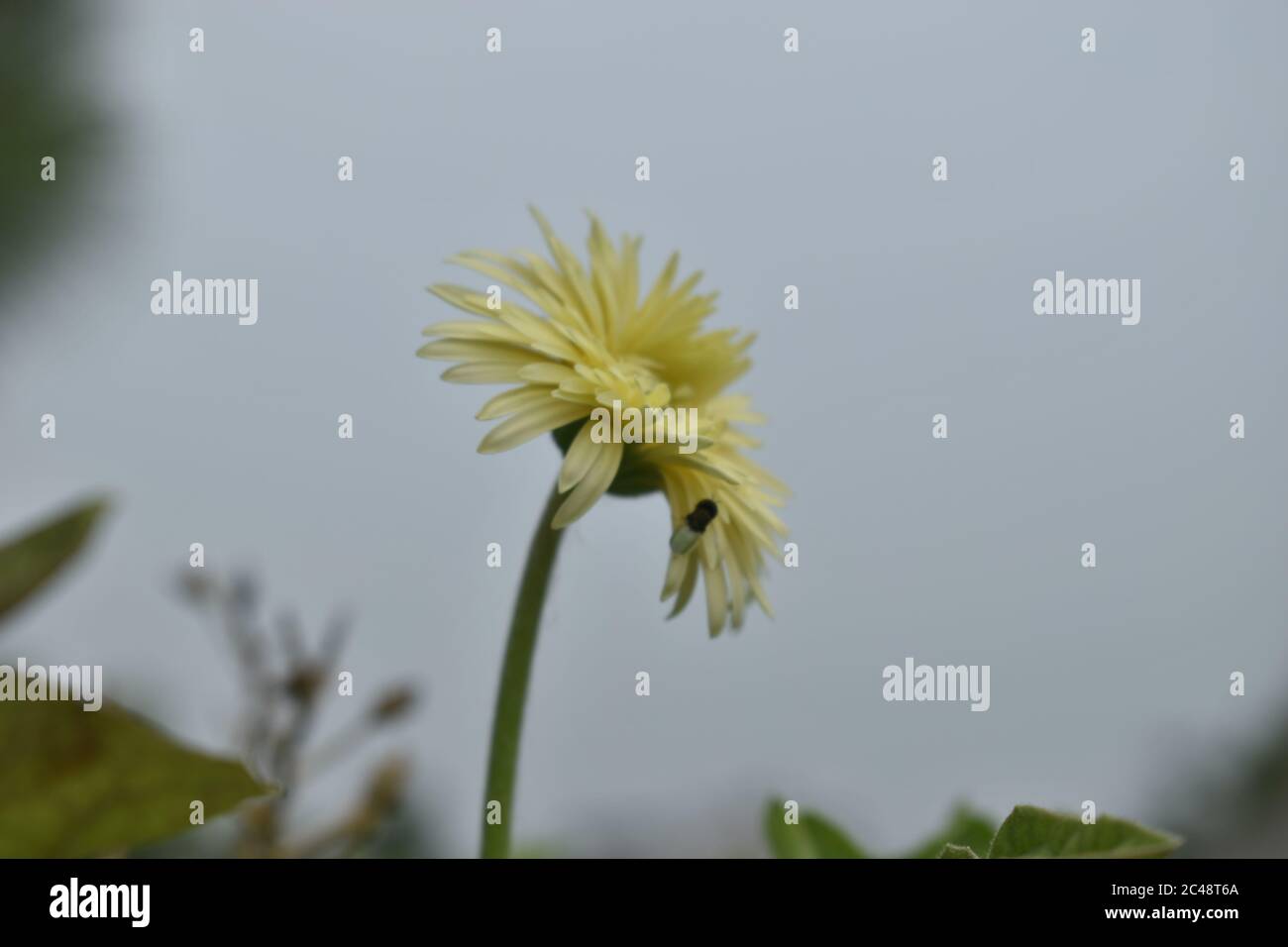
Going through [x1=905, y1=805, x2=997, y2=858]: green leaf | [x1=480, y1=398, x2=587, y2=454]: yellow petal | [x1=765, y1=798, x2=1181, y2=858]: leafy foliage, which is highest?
[x1=480, y1=398, x2=587, y2=454]: yellow petal

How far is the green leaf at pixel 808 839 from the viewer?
472mm

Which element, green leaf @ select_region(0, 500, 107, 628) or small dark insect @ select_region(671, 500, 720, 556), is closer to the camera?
green leaf @ select_region(0, 500, 107, 628)

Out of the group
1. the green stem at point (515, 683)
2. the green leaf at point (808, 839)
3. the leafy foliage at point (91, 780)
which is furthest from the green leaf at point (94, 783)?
the green leaf at point (808, 839)

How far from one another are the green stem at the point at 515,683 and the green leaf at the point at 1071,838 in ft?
0.49

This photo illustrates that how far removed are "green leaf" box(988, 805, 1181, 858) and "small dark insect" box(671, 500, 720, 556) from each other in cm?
15

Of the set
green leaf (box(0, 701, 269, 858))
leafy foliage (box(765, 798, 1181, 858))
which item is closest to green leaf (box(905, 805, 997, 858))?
leafy foliage (box(765, 798, 1181, 858))

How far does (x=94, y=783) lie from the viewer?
0.85 ft

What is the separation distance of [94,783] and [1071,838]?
0.73ft

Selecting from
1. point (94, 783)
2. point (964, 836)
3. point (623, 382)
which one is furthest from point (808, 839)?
point (94, 783)

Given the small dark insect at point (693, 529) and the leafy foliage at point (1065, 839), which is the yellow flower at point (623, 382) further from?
the leafy foliage at point (1065, 839)

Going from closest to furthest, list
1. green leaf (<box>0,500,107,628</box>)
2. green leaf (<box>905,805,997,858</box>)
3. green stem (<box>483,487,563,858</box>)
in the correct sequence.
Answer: green leaf (<box>0,500,107,628</box>) < green stem (<box>483,487,563,858</box>) < green leaf (<box>905,805,997,858</box>)

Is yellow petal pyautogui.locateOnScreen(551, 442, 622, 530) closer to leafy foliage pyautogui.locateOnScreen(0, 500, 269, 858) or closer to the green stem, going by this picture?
the green stem

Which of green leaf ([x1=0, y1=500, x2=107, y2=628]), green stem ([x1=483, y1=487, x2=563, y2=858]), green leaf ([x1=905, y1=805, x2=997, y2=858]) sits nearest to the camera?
green leaf ([x1=0, y1=500, x2=107, y2=628])

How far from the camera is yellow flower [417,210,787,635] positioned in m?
0.43
